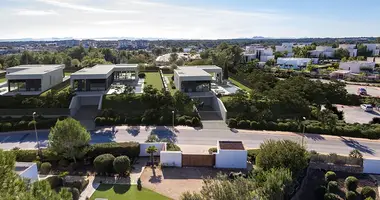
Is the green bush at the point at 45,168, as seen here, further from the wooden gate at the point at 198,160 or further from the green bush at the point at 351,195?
the green bush at the point at 351,195

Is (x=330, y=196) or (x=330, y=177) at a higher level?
(x=330, y=177)

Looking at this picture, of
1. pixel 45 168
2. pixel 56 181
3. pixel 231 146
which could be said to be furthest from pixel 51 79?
pixel 231 146

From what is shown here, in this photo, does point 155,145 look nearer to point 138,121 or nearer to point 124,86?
point 138,121

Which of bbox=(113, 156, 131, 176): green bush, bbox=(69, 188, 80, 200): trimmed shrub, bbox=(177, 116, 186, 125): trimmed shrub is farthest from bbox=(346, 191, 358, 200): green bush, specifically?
bbox=(177, 116, 186, 125): trimmed shrub

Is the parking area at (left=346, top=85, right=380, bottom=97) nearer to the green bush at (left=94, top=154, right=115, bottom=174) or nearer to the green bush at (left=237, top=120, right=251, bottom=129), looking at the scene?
the green bush at (left=237, top=120, right=251, bottom=129)

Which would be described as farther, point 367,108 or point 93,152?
point 367,108

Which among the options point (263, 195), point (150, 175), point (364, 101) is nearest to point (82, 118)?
point (150, 175)

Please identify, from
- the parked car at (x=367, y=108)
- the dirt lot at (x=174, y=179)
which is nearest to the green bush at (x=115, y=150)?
the dirt lot at (x=174, y=179)
